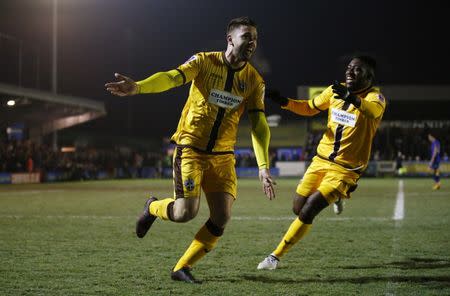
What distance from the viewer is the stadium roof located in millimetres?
32281

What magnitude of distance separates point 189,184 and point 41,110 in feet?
109

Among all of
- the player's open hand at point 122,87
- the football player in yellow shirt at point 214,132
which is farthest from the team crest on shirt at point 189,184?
the player's open hand at point 122,87

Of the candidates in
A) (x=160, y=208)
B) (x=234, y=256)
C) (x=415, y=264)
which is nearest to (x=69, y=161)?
(x=234, y=256)

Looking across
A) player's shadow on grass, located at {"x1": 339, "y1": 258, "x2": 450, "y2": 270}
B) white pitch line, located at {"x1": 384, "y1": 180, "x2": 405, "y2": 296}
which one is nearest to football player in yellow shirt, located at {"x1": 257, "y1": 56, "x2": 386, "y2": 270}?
player's shadow on grass, located at {"x1": 339, "y1": 258, "x2": 450, "y2": 270}

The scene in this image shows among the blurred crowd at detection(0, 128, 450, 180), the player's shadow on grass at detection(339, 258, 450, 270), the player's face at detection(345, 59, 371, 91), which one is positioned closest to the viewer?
the player's shadow on grass at detection(339, 258, 450, 270)

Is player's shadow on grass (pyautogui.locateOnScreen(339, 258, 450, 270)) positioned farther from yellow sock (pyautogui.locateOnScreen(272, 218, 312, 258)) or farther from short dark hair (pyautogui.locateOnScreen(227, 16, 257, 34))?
short dark hair (pyautogui.locateOnScreen(227, 16, 257, 34))

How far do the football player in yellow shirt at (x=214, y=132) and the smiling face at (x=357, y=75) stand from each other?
1359 mm

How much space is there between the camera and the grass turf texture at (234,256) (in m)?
5.83

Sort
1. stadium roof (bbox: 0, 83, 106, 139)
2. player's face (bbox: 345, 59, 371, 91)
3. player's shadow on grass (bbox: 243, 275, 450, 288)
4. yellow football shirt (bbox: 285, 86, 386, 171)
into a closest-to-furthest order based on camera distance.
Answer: player's shadow on grass (bbox: 243, 275, 450, 288) → player's face (bbox: 345, 59, 371, 91) → yellow football shirt (bbox: 285, 86, 386, 171) → stadium roof (bbox: 0, 83, 106, 139)

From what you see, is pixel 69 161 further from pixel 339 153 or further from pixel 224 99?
pixel 224 99

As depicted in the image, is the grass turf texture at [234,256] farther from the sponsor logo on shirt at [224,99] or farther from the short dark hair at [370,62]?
the short dark hair at [370,62]

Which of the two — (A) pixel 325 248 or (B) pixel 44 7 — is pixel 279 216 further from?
(B) pixel 44 7

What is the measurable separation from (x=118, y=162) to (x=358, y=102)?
38080mm

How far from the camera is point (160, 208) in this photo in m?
6.43
